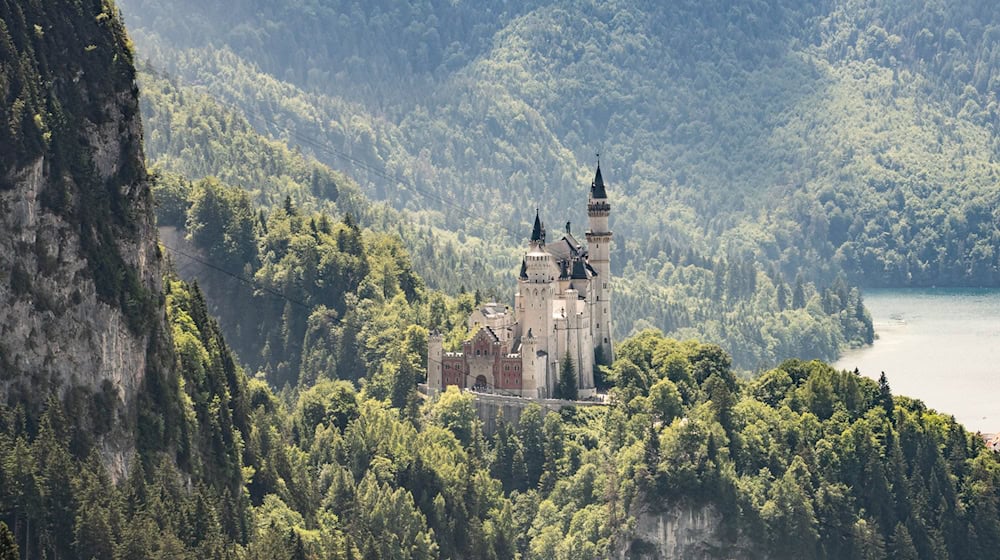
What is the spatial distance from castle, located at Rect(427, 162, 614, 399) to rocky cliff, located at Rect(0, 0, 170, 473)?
48.1 meters

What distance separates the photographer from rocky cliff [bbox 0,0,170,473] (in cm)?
12488

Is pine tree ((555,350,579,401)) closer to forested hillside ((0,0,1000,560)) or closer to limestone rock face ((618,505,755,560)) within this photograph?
forested hillside ((0,0,1000,560))

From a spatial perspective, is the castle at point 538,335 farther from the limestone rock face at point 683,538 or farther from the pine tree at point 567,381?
the limestone rock face at point 683,538

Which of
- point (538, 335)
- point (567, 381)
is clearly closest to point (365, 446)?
point (538, 335)

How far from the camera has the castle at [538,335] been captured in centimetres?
18212

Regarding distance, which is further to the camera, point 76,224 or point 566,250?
point 566,250

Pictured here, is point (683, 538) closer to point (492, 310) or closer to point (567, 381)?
point (567, 381)

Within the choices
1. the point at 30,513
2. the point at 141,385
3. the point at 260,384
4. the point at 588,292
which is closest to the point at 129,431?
the point at 141,385

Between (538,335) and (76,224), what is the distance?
189 feet

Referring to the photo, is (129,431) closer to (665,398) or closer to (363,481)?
(363,481)

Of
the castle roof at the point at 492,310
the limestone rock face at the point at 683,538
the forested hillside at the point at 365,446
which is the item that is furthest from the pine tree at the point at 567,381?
the limestone rock face at the point at 683,538

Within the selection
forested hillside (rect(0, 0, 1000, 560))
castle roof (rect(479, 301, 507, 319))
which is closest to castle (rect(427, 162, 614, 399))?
castle roof (rect(479, 301, 507, 319))

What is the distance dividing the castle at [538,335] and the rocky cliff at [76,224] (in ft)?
158

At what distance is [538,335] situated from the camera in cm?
18212
